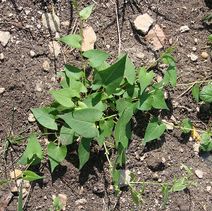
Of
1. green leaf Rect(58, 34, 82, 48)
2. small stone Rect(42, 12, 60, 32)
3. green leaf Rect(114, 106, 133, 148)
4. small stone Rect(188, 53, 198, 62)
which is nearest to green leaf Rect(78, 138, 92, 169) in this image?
green leaf Rect(114, 106, 133, 148)

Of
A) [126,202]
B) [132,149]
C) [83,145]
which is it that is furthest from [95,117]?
[126,202]

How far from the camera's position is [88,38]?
7.09 feet

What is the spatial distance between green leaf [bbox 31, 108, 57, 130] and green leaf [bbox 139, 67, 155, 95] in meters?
0.38

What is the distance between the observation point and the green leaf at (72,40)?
2.03 metres

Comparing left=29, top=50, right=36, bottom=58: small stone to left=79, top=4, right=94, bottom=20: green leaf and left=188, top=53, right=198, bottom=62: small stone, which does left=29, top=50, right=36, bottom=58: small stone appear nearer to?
left=79, top=4, right=94, bottom=20: green leaf

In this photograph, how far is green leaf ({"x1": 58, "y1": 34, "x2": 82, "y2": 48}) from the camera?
2029mm

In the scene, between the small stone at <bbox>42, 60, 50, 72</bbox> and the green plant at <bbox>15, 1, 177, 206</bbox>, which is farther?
the small stone at <bbox>42, 60, 50, 72</bbox>

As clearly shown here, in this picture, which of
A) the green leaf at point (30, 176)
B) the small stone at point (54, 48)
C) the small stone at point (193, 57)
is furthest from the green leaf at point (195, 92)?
the green leaf at point (30, 176)

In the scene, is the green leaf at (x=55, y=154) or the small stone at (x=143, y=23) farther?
the small stone at (x=143, y=23)

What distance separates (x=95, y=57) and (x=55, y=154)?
0.42 m

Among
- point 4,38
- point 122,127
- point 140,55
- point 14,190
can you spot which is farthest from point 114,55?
point 14,190

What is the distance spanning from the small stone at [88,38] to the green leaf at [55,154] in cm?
43

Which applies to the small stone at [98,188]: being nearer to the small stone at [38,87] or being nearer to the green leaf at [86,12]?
the small stone at [38,87]

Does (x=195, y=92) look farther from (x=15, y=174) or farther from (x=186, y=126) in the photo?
(x=15, y=174)
